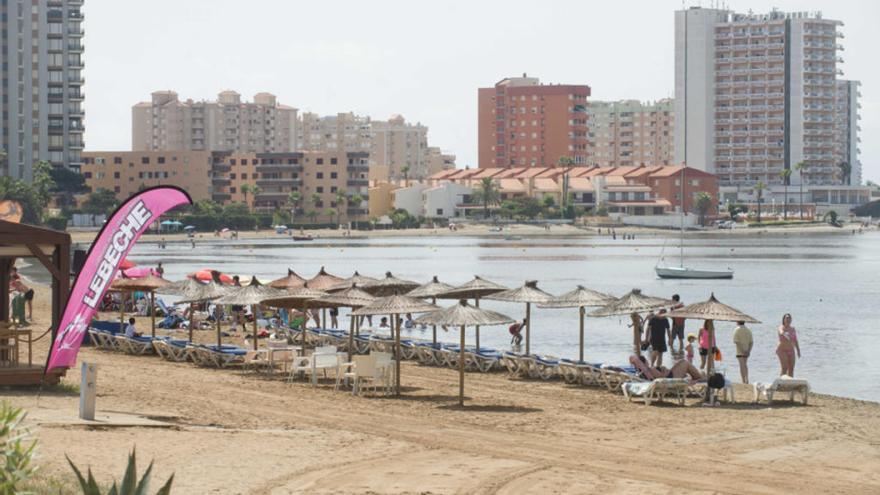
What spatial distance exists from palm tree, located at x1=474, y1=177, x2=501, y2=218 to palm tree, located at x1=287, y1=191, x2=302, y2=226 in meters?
24.7

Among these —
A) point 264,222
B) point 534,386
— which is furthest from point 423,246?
point 534,386

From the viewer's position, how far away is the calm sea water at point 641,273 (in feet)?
125

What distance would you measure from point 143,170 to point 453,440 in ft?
484

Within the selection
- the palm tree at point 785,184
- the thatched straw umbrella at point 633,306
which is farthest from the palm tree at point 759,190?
the thatched straw umbrella at point 633,306

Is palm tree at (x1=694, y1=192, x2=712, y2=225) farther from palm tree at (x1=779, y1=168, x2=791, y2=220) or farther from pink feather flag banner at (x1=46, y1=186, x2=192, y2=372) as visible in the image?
Answer: pink feather flag banner at (x1=46, y1=186, x2=192, y2=372)

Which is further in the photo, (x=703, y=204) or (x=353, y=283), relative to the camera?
(x=703, y=204)

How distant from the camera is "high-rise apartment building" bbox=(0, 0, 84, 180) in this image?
138625 mm

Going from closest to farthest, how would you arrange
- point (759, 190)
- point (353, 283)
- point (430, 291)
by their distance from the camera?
point (430, 291) → point (353, 283) → point (759, 190)

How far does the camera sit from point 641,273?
92.6 m

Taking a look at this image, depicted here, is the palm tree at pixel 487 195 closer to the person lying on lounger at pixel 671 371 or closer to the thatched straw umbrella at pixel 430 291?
the thatched straw umbrella at pixel 430 291

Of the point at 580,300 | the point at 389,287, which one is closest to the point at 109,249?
the point at 580,300

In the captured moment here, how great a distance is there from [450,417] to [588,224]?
152911 millimetres

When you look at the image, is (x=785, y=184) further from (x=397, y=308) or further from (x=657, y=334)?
(x=397, y=308)

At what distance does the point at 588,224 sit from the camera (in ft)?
561
